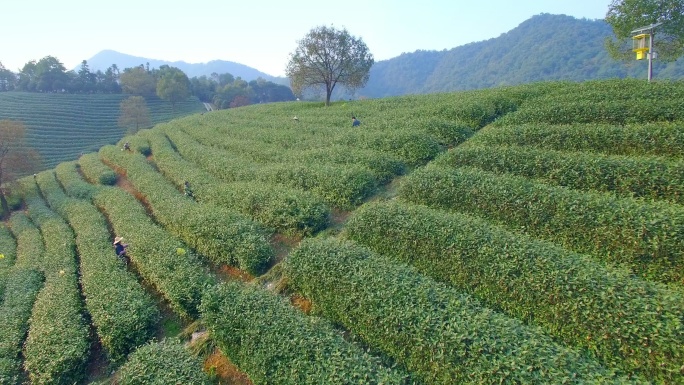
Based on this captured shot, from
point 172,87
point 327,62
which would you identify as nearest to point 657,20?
point 327,62

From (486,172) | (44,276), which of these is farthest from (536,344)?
(44,276)

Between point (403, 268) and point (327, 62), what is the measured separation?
104 ft

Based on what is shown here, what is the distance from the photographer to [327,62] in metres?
38.0

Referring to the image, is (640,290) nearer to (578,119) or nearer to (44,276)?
(578,119)

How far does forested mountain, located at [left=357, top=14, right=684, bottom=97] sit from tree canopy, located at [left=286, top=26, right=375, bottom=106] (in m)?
63.5


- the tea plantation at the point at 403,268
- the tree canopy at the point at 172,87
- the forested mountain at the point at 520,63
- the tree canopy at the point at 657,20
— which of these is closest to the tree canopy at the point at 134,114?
the tree canopy at the point at 172,87

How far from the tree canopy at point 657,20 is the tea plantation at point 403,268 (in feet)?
30.7

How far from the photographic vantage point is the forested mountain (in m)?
96.5

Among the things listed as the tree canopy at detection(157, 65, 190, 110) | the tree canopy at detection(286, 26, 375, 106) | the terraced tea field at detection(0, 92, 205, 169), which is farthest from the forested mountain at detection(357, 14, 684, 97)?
the terraced tea field at detection(0, 92, 205, 169)

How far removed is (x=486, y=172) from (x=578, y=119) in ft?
19.2

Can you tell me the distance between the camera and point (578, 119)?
15734mm

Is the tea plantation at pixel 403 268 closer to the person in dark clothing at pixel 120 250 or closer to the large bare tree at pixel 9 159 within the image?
the person in dark clothing at pixel 120 250

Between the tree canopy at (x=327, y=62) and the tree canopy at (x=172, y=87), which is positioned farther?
the tree canopy at (x=172, y=87)

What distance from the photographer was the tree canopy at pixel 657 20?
23875 millimetres
